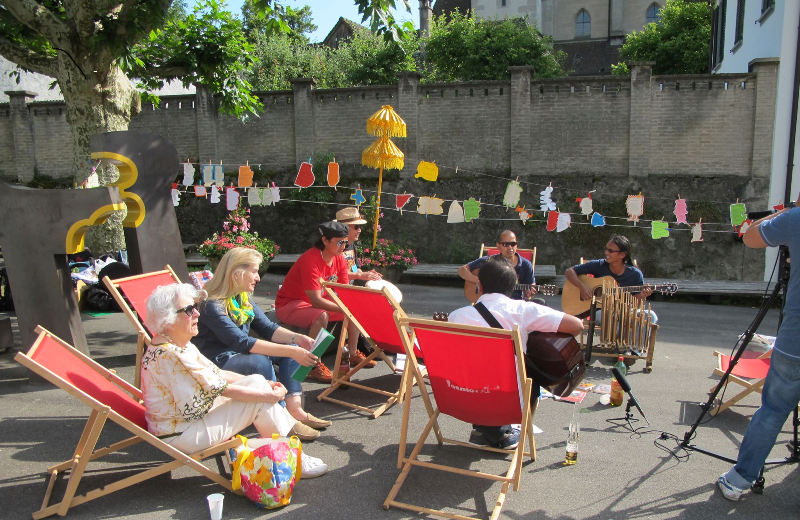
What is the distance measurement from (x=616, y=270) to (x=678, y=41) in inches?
828

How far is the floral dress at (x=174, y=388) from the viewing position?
307 centimetres

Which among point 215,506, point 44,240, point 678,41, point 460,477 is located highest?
point 678,41

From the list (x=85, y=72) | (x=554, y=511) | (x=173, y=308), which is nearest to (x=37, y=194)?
(x=173, y=308)

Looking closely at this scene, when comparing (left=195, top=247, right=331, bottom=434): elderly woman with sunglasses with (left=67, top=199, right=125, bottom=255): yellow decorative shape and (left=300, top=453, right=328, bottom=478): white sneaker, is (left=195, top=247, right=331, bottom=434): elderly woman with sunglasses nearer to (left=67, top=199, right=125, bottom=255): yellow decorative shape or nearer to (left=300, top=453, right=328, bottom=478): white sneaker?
(left=300, top=453, right=328, bottom=478): white sneaker

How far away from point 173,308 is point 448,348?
1.46m

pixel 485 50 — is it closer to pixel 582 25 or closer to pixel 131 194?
pixel 131 194

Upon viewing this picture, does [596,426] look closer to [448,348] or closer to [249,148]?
[448,348]

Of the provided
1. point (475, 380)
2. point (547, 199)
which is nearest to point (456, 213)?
point (547, 199)

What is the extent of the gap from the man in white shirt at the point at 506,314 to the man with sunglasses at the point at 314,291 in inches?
68.2

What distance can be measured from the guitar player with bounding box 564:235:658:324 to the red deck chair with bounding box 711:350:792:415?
3.45 ft

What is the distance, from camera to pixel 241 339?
3.93 m

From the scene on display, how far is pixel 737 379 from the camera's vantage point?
14.1 ft

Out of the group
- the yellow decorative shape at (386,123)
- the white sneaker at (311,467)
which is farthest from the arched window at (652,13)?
the white sneaker at (311,467)

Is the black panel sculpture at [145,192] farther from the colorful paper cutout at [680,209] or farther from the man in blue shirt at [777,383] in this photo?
the colorful paper cutout at [680,209]
